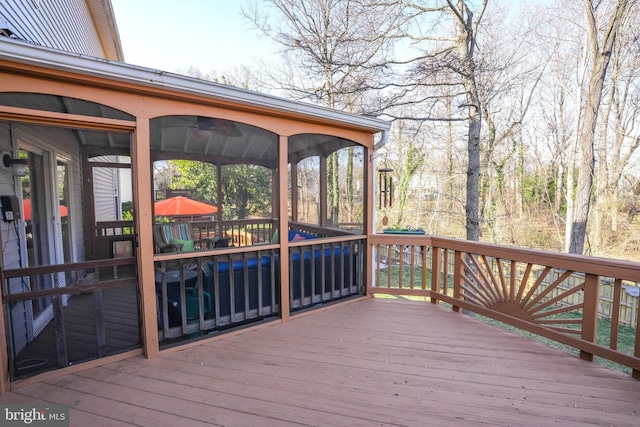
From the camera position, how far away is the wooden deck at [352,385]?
1888mm

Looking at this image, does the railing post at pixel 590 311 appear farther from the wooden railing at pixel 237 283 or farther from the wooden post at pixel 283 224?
the wooden post at pixel 283 224

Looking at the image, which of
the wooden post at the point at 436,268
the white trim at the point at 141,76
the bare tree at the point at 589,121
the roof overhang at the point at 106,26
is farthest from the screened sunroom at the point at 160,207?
the bare tree at the point at 589,121

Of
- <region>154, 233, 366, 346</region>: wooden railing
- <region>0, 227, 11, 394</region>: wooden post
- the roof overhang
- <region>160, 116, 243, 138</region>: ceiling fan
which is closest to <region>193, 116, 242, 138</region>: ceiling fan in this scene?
<region>160, 116, 243, 138</region>: ceiling fan

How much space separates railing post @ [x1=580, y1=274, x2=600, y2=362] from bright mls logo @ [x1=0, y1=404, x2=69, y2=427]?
3838 mm

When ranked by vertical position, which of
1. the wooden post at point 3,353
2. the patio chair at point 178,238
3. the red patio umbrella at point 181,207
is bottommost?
the wooden post at point 3,353

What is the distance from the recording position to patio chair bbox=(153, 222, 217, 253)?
422 cm

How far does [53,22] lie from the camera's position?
12.2 feet

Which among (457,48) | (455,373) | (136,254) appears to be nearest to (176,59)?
(457,48)

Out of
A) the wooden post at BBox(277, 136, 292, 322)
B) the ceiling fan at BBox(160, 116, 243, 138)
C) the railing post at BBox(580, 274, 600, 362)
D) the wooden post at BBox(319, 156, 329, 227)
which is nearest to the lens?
the railing post at BBox(580, 274, 600, 362)

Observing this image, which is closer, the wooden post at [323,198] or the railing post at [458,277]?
the railing post at [458,277]

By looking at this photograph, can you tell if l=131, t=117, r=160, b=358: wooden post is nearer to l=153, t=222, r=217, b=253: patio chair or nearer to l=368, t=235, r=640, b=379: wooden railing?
l=153, t=222, r=217, b=253: patio chair

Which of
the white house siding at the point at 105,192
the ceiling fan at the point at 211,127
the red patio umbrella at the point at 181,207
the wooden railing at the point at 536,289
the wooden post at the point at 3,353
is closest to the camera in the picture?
the wooden post at the point at 3,353

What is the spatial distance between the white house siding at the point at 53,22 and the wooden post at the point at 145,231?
59.7 inches

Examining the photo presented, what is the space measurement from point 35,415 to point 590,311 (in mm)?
4123
